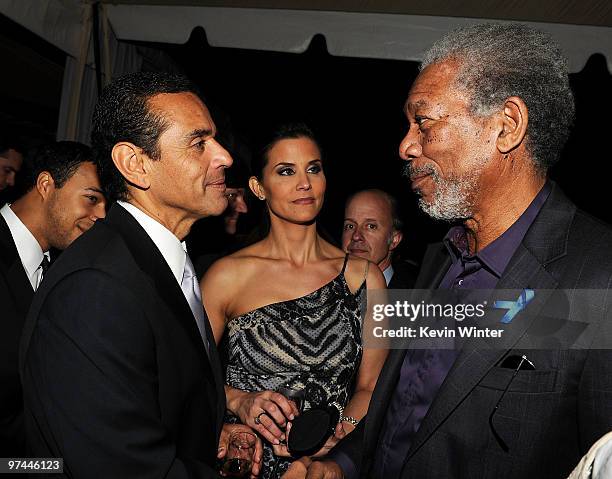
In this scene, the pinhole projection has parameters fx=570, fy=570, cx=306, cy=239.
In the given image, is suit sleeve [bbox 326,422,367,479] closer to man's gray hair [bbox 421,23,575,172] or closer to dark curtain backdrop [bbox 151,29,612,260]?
man's gray hair [bbox 421,23,575,172]

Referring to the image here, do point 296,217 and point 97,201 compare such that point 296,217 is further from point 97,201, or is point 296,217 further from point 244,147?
point 244,147

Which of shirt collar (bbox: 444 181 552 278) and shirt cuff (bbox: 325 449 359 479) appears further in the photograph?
shirt cuff (bbox: 325 449 359 479)

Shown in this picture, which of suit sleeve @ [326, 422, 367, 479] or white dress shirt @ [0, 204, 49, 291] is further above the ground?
white dress shirt @ [0, 204, 49, 291]

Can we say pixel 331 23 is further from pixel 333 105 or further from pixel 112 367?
pixel 112 367

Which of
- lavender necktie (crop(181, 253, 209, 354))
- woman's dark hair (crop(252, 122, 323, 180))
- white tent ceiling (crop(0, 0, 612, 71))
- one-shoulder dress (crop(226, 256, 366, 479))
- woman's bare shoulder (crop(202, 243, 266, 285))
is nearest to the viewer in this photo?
lavender necktie (crop(181, 253, 209, 354))

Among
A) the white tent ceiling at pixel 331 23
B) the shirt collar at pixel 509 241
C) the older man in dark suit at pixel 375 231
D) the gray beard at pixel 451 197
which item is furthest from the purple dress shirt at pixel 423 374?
the white tent ceiling at pixel 331 23

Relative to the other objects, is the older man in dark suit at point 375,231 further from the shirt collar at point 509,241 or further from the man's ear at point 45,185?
the shirt collar at point 509,241

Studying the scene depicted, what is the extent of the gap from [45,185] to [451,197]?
240 cm

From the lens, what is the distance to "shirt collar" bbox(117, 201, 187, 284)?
186 centimetres

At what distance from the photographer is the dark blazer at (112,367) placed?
4.62 feet

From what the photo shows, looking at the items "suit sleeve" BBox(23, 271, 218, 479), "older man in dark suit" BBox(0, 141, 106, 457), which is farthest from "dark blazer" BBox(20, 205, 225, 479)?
"older man in dark suit" BBox(0, 141, 106, 457)

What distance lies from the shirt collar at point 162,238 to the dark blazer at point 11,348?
1082 mm

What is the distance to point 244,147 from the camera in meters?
7.61

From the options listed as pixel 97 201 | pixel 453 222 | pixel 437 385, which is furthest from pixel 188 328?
pixel 97 201
